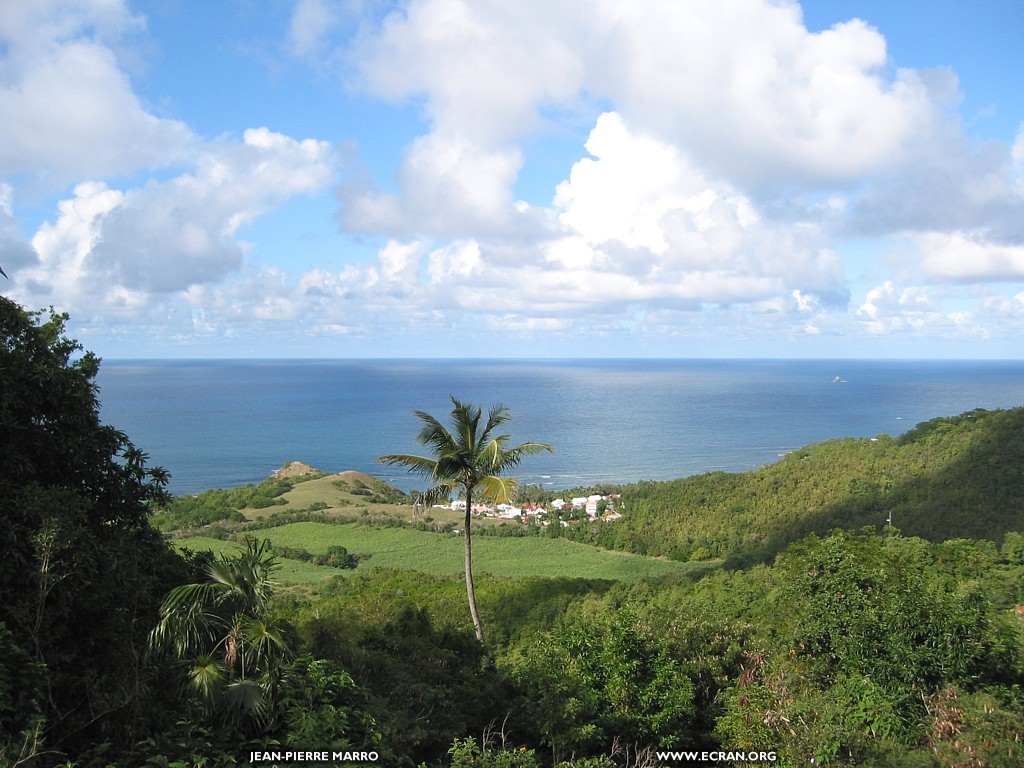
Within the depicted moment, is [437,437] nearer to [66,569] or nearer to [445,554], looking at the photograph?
[66,569]

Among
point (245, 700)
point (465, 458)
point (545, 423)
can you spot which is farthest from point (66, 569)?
point (545, 423)

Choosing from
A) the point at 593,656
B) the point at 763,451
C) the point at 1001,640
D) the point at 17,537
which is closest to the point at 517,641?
the point at 593,656

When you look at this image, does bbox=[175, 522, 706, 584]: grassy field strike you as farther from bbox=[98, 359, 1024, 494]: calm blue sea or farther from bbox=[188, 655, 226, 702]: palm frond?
bbox=[188, 655, 226, 702]: palm frond

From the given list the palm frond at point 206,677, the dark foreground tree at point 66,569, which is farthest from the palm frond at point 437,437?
the palm frond at point 206,677

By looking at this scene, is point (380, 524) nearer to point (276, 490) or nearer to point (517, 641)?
point (276, 490)

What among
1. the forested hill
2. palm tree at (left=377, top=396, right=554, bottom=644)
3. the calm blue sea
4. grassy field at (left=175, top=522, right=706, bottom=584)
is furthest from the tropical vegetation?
the calm blue sea

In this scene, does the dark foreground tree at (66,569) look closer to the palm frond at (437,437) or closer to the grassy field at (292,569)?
the palm frond at (437,437)
